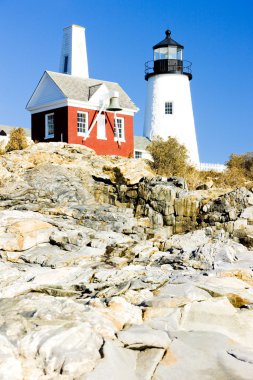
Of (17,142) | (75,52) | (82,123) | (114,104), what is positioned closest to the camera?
(17,142)

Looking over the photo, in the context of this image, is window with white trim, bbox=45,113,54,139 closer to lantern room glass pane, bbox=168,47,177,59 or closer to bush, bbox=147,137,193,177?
bush, bbox=147,137,193,177

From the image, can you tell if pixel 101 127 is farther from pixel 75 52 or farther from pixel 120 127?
pixel 75 52

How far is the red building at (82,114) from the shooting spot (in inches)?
1113

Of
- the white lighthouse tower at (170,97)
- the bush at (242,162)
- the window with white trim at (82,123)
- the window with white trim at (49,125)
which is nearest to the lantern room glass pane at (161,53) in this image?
the white lighthouse tower at (170,97)

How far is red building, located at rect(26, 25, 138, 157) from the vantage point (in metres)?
28.3

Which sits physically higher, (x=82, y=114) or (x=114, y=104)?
(x=114, y=104)

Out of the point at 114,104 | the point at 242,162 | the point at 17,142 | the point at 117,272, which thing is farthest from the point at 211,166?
the point at 117,272

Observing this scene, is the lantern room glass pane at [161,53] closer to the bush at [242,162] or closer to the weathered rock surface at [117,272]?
the bush at [242,162]

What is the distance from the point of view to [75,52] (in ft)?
108

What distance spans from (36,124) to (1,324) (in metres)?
20.8

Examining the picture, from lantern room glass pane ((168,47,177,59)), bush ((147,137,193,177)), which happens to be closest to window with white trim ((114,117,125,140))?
bush ((147,137,193,177))

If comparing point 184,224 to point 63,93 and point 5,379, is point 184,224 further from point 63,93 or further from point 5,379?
point 5,379

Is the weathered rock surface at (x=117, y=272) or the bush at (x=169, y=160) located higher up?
the bush at (x=169, y=160)

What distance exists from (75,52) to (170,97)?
22.5ft
